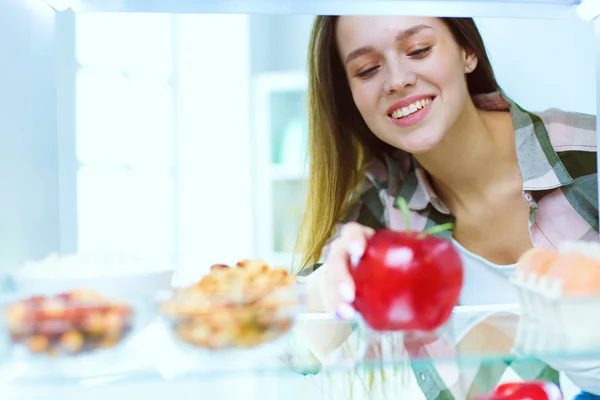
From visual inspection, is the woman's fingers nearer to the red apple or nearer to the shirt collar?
the red apple

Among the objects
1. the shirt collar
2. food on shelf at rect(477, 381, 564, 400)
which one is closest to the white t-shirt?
the shirt collar

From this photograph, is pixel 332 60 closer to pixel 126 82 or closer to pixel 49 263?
pixel 49 263

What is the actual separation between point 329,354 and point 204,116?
2286mm

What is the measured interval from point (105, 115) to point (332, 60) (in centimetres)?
140

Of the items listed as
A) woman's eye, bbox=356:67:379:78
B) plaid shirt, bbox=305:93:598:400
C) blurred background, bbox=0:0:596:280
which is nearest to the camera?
plaid shirt, bbox=305:93:598:400

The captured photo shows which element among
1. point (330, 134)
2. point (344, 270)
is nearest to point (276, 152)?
point (330, 134)

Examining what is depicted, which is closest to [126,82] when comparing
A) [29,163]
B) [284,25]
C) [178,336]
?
[284,25]

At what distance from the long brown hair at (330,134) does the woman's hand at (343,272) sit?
58 centimetres

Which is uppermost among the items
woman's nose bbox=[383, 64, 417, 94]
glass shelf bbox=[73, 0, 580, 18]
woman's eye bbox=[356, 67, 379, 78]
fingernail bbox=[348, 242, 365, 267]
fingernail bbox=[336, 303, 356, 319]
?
glass shelf bbox=[73, 0, 580, 18]

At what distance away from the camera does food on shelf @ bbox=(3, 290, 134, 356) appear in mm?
506

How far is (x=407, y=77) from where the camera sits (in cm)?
102

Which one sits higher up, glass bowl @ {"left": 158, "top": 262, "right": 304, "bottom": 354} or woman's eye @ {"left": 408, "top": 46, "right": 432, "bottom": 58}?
woman's eye @ {"left": 408, "top": 46, "right": 432, "bottom": 58}

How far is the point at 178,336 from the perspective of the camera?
0.54 m

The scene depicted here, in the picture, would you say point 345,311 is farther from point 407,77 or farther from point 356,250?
point 407,77
